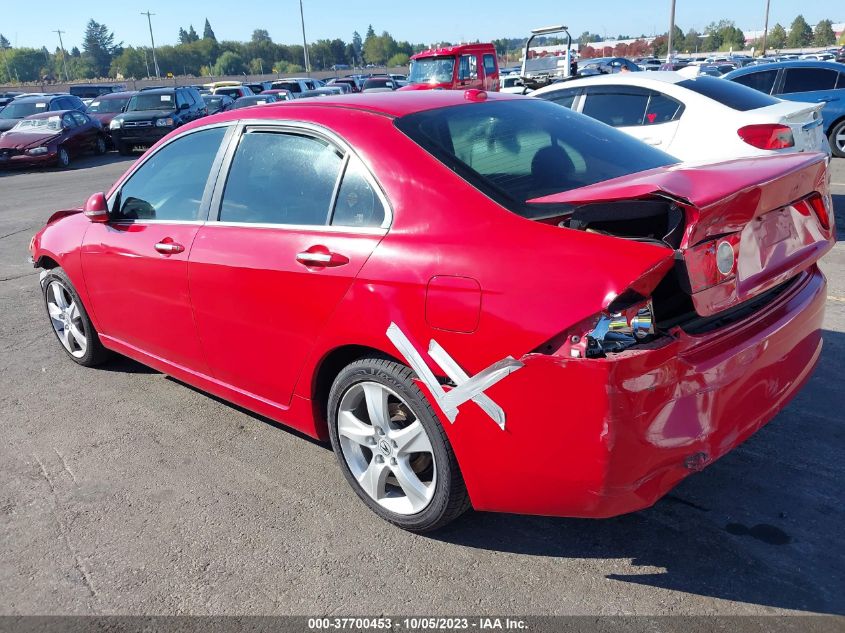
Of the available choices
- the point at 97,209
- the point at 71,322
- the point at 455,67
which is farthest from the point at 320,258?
the point at 455,67

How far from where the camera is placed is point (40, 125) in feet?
64.3

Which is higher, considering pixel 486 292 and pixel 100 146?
pixel 486 292

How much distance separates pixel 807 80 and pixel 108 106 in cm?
2030

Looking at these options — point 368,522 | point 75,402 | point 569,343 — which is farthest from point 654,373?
point 75,402

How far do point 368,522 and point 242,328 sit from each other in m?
1.07

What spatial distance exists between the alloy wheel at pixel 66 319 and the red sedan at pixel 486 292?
133 cm

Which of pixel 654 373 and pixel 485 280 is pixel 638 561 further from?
pixel 485 280

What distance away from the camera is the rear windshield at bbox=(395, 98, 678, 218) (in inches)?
111

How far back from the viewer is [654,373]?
7.34 ft

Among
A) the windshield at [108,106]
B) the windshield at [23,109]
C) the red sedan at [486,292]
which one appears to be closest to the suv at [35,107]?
the windshield at [23,109]

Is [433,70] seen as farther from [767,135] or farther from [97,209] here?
[97,209]

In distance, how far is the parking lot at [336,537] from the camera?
8.61 feet

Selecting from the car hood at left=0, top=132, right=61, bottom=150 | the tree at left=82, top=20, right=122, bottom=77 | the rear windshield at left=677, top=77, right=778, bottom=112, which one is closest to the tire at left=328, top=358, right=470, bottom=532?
the rear windshield at left=677, top=77, right=778, bottom=112

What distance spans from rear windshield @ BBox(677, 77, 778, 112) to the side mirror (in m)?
5.83
